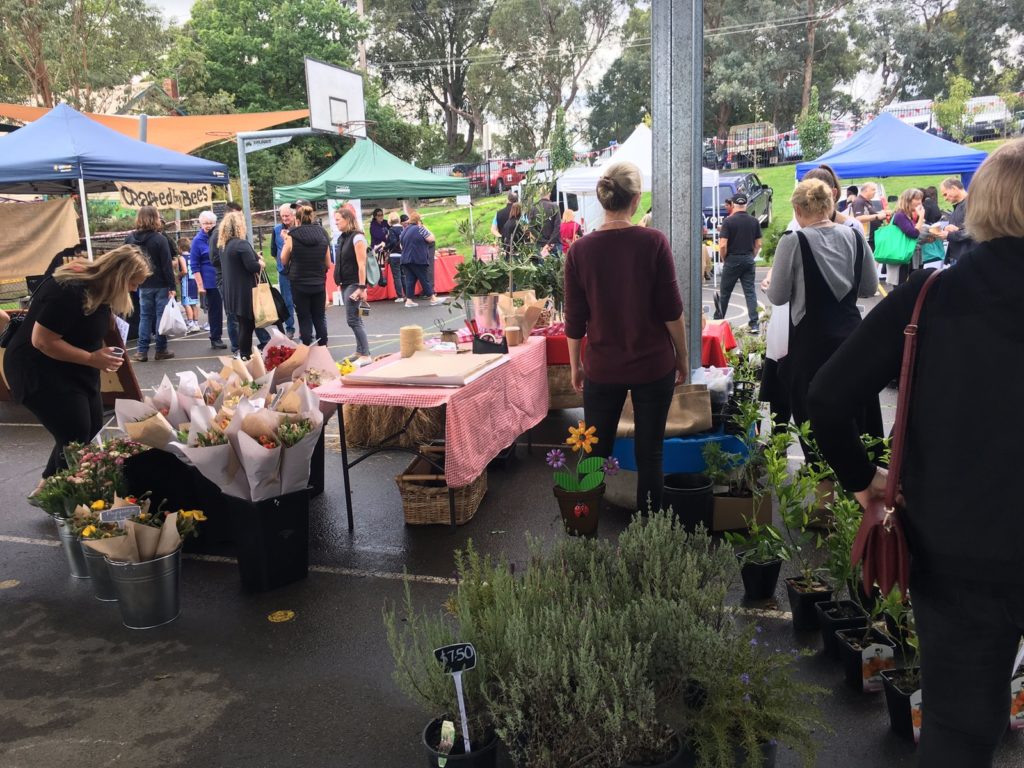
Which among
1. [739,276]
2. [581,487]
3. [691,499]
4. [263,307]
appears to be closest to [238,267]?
[263,307]

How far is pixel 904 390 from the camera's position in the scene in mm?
1529

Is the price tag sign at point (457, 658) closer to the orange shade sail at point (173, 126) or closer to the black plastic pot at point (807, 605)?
the black plastic pot at point (807, 605)

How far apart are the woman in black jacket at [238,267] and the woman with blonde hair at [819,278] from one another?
6.15 meters

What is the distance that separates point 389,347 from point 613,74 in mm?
33600

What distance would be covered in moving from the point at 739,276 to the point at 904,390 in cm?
877

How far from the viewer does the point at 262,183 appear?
3158cm

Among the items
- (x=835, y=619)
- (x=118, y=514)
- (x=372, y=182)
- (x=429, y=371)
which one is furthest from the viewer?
(x=372, y=182)

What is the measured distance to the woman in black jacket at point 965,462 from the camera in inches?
56.3

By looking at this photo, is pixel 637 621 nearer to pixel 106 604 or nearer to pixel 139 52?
pixel 106 604

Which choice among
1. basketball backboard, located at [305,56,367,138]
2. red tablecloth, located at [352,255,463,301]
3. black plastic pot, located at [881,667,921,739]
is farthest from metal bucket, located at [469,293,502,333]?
red tablecloth, located at [352,255,463,301]

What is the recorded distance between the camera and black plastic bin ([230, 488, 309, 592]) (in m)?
3.68

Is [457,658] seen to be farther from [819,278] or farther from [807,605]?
[819,278]

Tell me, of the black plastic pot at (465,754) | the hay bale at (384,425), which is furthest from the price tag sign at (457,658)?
the hay bale at (384,425)

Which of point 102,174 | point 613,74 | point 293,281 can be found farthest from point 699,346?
point 613,74
